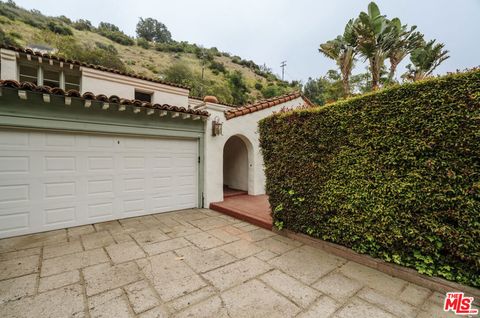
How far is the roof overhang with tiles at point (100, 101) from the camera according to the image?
3684 mm

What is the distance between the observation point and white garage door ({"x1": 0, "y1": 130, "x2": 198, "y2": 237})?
12.9 ft

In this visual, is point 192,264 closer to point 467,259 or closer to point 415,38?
point 467,259

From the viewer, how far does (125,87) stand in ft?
26.2

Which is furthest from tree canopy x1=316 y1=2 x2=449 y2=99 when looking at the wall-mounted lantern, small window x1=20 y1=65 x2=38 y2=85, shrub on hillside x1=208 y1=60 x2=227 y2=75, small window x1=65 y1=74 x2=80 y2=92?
shrub on hillside x1=208 y1=60 x2=227 y2=75

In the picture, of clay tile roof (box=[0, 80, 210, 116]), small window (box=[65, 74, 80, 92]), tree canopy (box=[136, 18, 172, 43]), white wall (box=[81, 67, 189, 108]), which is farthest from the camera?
tree canopy (box=[136, 18, 172, 43])

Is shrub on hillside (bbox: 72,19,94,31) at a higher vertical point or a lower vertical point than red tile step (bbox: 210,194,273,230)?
higher

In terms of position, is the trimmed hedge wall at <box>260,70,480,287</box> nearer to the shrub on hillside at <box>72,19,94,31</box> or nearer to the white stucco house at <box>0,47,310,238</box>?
the white stucco house at <box>0,47,310,238</box>

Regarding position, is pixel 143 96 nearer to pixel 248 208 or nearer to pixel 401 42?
pixel 248 208

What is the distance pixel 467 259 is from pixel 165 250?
389 cm

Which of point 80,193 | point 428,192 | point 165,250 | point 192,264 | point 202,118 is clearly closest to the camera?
point 428,192

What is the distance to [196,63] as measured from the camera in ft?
110

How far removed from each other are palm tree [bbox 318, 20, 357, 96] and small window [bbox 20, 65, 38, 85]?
42.3ft

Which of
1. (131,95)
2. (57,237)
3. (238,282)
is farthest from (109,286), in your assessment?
(131,95)

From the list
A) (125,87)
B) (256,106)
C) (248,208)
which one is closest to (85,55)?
(125,87)
